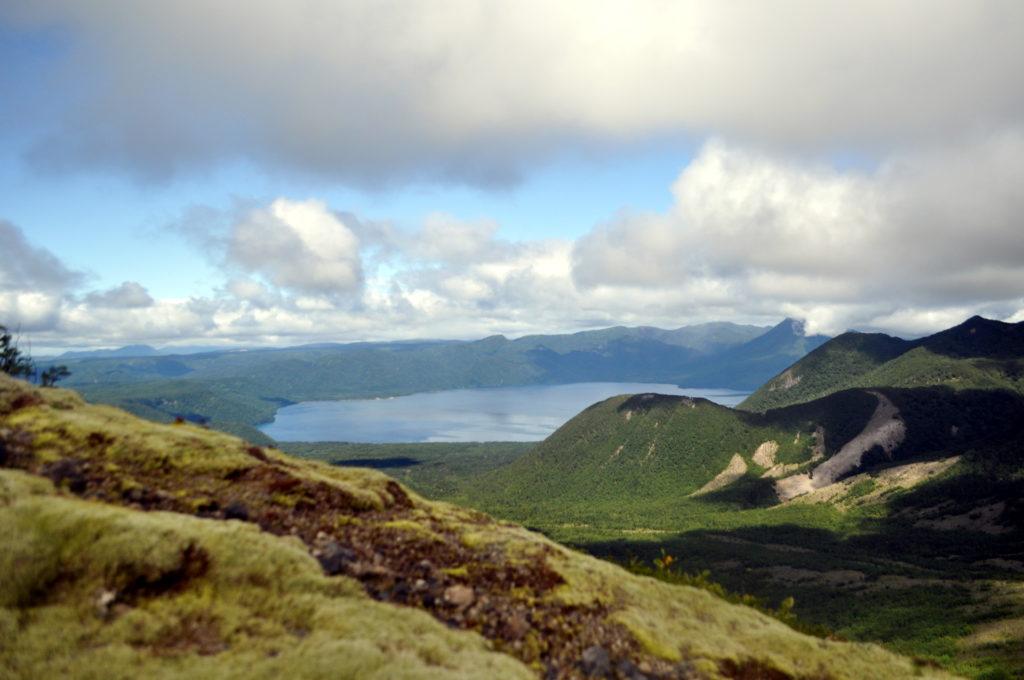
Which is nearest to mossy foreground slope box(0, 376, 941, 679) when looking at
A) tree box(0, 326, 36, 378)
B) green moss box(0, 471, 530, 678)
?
green moss box(0, 471, 530, 678)

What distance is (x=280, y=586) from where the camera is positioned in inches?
679

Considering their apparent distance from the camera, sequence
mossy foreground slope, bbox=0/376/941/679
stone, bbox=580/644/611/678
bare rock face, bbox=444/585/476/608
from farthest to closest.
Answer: bare rock face, bbox=444/585/476/608
stone, bbox=580/644/611/678
mossy foreground slope, bbox=0/376/941/679

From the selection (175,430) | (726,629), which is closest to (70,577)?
(175,430)

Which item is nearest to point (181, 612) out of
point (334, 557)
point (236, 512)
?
point (334, 557)

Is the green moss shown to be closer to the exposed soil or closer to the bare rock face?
the exposed soil

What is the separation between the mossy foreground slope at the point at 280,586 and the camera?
1405cm

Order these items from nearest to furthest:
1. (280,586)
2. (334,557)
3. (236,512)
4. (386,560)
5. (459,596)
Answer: (280,586) → (334,557) → (459,596) → (386,560) → (236,512)

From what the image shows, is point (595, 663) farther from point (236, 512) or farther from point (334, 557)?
point (236, 512)

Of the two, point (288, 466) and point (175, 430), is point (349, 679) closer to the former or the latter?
point (288, 466)

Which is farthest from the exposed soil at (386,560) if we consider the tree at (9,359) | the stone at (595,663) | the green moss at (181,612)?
the tree at (9,359)

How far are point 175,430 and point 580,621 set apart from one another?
78.5 feet

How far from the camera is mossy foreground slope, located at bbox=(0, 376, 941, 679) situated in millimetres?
14047

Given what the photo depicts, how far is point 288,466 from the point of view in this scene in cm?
3130

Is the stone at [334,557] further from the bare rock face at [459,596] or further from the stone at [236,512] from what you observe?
the stone at [236,512]
